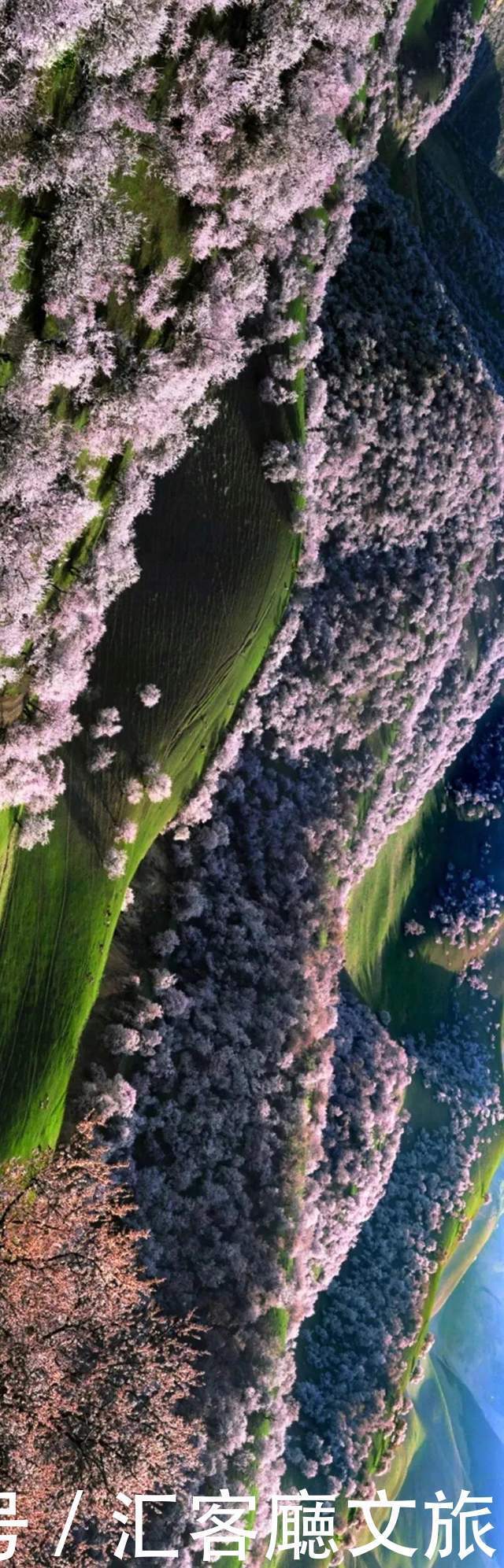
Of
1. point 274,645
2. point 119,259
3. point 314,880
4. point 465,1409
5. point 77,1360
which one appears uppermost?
point 119,259

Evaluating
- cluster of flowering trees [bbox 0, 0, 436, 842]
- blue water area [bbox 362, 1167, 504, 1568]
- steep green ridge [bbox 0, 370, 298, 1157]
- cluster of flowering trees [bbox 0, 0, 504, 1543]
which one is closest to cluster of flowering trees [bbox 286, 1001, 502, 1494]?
cluster of flowering trees [bbox 0, 0, 504, 1543]

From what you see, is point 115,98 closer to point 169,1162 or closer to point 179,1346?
point 169,1162

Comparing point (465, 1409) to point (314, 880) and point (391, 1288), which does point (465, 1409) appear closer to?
point (391, 1288)

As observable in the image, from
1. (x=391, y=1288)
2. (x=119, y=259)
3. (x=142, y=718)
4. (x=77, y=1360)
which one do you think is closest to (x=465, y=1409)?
(x=391, y=1288)

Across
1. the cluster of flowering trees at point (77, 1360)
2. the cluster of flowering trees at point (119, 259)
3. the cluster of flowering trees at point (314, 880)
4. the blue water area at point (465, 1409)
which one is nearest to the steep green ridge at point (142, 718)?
the cluster of flowering trees at point (119, 259)

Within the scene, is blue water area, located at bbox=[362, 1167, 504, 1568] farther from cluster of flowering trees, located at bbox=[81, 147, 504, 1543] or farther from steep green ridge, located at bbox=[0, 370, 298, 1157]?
steep green ridge, located at bbox=[0, 370, 298, 1157]

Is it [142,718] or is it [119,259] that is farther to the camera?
[142,718]
